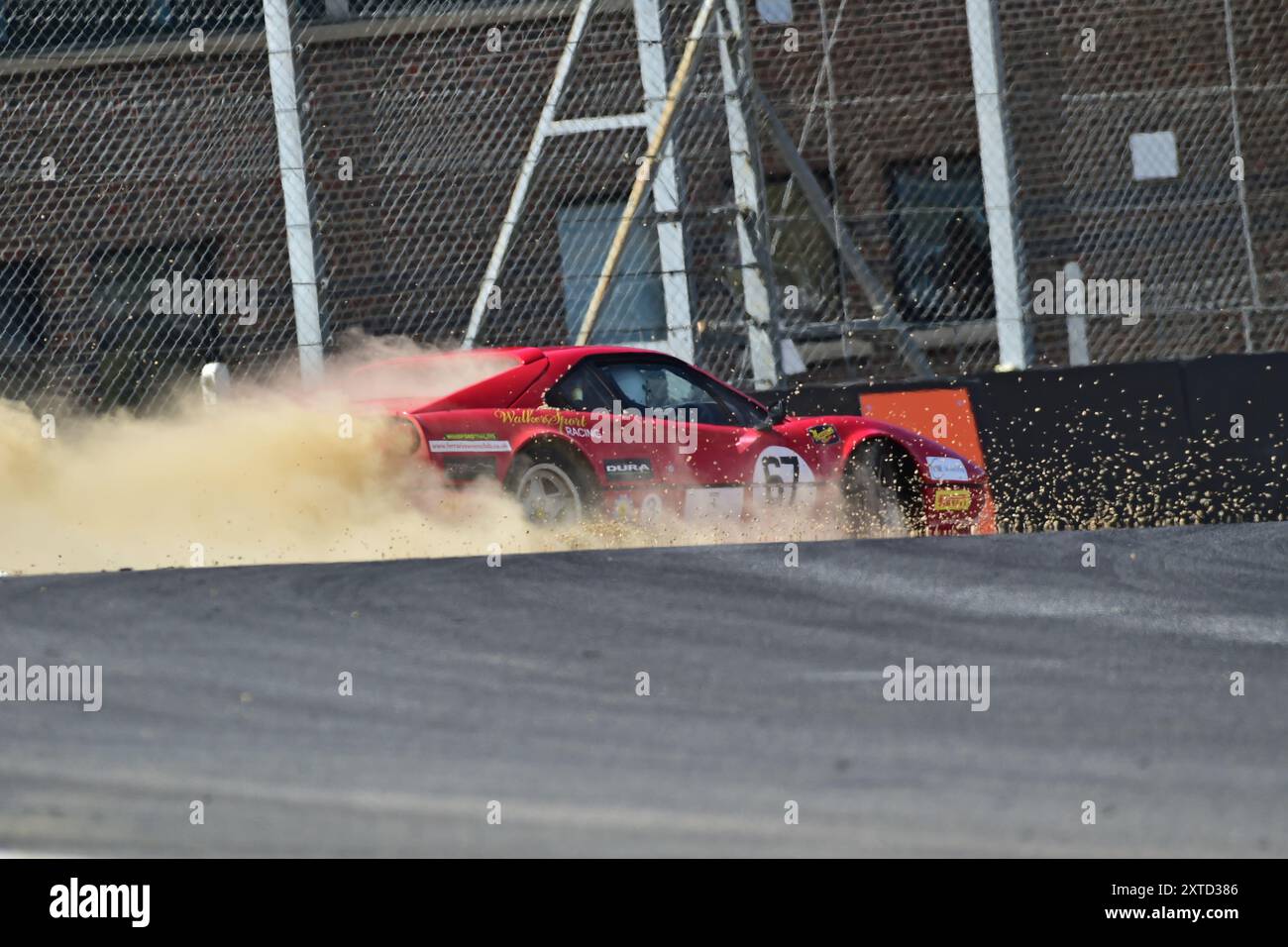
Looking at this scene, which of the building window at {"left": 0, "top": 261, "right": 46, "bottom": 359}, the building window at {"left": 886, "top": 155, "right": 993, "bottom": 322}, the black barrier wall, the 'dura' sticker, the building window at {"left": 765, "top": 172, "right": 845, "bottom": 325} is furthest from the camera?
the building window at {"left": 886, "top": 155, "right": 993, "bottom": 322}

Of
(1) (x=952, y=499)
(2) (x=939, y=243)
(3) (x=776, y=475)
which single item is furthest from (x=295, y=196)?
(2) (x=939, y=243)

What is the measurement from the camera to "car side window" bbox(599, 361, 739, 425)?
28.5 feet

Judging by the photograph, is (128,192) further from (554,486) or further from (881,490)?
(881,490)

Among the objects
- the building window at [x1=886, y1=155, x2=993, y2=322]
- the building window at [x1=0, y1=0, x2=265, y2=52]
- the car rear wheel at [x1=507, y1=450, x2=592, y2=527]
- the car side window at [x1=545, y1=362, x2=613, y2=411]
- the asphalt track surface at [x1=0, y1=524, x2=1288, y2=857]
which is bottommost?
the asphalt track surface at [x1=0, y1=524, x2=1288, y2=857]

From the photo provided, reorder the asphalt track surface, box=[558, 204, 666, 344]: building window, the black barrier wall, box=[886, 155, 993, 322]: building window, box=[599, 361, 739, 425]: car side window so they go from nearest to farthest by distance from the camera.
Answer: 1. the asphalt track surface
2. box=[599, 361, 739, 425]: car side window
3. the black barrier wall
4. box=[558, 204, 666, 344]: building window
5. box=[886, 155, 993, 322]: building window

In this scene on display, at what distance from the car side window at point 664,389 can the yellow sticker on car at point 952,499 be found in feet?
3.97

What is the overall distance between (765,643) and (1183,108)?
10.2 metres

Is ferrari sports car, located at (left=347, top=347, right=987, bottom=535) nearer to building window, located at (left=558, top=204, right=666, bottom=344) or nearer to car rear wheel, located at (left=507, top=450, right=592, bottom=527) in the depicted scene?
car rear wheel, located at (left=507, top=450, right=592, bottom=527)

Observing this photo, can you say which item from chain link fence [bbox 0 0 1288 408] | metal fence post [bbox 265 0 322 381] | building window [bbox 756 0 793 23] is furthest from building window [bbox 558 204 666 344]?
building window [bbox 756 0 793 23]

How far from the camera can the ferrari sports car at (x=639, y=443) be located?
8180 millimetres

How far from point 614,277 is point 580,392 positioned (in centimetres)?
198

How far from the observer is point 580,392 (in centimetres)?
851

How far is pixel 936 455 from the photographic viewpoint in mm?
9312

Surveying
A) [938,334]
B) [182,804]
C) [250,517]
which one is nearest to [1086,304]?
[938,334]
